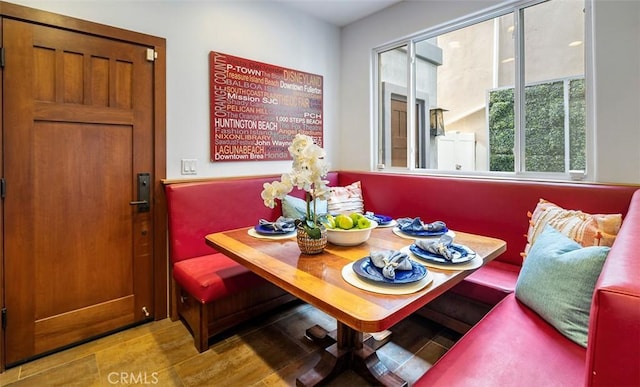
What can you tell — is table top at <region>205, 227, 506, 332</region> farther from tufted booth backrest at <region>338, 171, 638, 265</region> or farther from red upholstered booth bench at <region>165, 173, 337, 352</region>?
tufted booth backrest at <region>338, 171, 638, 265</region>

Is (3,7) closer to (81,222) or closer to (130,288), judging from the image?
(81,222)

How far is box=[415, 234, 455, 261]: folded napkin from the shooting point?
1.38 meters

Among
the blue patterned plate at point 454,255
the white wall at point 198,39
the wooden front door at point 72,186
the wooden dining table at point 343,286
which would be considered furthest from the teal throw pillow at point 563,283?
the wooden front door at point 72,186

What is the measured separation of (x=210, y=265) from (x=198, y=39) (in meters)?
1.72

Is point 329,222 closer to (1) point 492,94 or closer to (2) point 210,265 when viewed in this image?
(2) point 210,265

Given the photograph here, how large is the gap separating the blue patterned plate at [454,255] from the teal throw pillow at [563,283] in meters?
0.31

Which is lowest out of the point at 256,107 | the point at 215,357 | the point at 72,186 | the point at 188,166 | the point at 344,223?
the point at 215,357

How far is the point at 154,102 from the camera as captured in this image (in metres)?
2.30

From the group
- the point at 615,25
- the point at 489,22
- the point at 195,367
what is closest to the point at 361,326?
the point at 195,367

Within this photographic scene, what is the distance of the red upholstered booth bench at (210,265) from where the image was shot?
2023mm

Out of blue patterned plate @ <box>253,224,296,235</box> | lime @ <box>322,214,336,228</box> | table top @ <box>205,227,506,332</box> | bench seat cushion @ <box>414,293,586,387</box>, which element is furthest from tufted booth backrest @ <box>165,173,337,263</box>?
bench seat cushion @ <box>414,293,586,387</box>

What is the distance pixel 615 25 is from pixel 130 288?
3.58 m

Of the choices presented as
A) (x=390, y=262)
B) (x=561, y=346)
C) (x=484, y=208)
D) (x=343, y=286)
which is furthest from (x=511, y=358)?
(x=484, y=208)

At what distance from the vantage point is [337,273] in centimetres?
128
